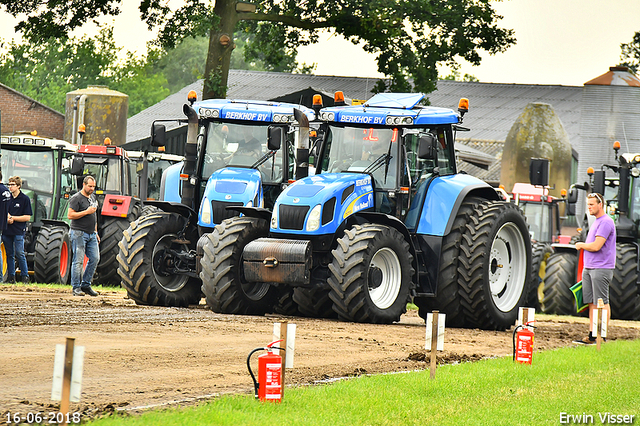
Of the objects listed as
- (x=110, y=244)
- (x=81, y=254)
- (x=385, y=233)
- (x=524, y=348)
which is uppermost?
(x=385, y=233)

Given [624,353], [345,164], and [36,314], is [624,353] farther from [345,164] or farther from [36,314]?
[36,314]

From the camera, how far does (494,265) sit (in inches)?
579

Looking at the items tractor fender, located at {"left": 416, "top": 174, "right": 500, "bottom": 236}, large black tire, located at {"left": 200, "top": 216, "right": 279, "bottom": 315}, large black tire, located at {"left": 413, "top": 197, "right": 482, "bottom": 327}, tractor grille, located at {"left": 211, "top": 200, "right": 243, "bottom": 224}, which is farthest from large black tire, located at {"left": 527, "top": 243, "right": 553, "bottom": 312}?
large black tire, located at {"left": 200, "top": 216, "right": 279, "bottom": 315}

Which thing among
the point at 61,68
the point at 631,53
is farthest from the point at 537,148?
the point at 61,68

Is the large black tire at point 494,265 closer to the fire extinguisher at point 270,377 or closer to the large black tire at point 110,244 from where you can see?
the fire extinguisher at point 270,377

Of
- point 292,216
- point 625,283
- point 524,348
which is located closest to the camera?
point 524,348

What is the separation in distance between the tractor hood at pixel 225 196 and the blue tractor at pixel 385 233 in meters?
0.61

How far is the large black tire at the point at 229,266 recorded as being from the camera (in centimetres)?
1296

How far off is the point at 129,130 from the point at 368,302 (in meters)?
38.5

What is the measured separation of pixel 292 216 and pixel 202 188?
Answer: 268 cm

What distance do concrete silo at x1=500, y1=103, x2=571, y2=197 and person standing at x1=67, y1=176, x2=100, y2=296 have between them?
29063 mm

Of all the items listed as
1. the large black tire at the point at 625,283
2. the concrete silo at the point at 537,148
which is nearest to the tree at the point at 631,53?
the concrete silo at the point at 537,148

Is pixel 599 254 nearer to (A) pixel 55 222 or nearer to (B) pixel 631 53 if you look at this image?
(A) pixel 55 222

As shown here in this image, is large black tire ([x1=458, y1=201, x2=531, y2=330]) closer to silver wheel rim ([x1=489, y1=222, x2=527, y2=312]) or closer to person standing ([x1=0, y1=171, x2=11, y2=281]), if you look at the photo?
silver wheel rim ([x1=489, y1=222, x2=527, y2=312])
